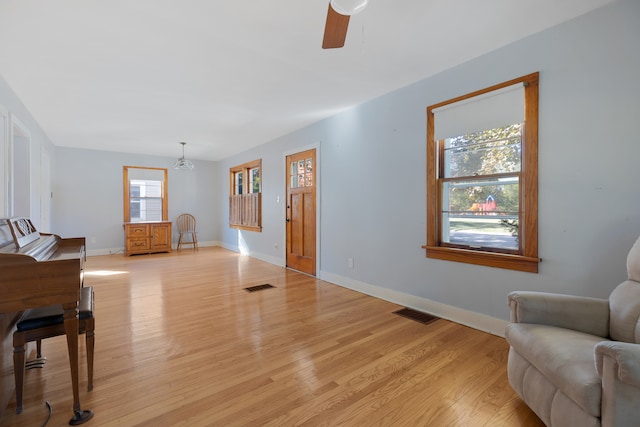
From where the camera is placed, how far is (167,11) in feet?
6.39

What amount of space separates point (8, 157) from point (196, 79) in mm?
2160

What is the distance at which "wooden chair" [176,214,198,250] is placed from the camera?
7.59 metres

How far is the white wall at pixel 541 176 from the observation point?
6.29 feet

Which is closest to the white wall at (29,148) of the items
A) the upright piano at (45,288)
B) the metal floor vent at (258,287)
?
the upright piano at (45,288)

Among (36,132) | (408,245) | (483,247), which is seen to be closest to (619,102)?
(483,247)

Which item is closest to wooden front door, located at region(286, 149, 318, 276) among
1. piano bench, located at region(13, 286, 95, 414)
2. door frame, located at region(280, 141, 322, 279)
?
door frame, located at region(280, 141, 322, 279)

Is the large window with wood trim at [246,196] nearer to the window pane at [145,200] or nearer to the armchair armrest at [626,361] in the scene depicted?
the window pane at [145,200]

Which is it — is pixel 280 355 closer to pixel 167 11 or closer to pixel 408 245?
pixel 408 245

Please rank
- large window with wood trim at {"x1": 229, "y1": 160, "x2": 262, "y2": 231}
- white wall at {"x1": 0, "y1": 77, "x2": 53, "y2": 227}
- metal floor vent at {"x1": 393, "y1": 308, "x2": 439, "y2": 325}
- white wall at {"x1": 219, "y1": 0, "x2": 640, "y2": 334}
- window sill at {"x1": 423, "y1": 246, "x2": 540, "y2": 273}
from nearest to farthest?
white wall at {"x1": 219, "y1": 0, "x2": 640, "y2": 334}, window sill at {"x1": 423, "y1": 246, "x2": 540, "y2": 273}, metal floor vent at {"x1": 393, "y1": 308, "x2": 439, "y2": 325}, white wall at {"x1": 0, "y1": 77, "x2": 53, "y2": 227}, large window with wood trim at {"x1": 229, "y1": 160, "x2": 262, "y2": 231}

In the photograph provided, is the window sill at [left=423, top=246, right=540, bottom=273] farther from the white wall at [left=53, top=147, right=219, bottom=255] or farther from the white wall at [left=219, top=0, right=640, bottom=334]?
the white wall at [left=53, top=147, right=219, bottom=255]

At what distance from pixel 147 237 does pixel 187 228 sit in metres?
1.08

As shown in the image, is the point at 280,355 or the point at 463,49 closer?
the point at 280,355

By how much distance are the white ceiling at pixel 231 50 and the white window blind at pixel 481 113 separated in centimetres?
41

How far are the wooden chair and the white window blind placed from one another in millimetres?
6785
